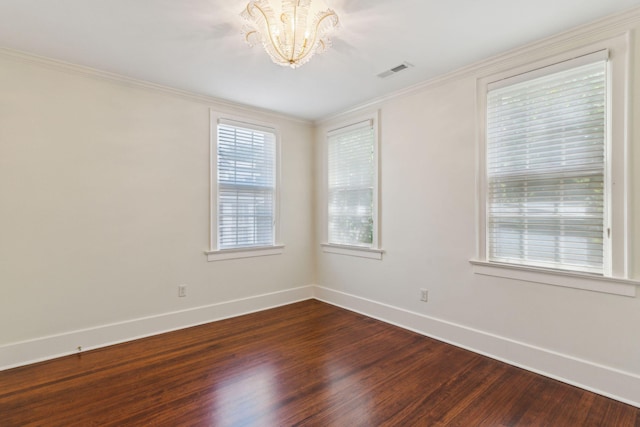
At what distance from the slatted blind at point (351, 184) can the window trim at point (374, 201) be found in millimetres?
49

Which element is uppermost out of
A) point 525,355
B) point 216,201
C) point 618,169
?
point 618,169

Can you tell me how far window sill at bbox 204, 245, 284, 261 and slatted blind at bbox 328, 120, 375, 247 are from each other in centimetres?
77

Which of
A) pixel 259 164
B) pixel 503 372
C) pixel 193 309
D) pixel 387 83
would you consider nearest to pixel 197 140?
pixel 259 164

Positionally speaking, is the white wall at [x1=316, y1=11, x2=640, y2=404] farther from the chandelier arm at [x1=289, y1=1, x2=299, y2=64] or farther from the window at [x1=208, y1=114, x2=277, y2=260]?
the chandelier arm at [x1=289, y1=1, x2=299, y2=64]

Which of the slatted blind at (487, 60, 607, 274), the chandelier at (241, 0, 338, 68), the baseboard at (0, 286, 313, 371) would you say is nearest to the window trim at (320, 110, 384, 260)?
the baseboard at (0, 286, 313, 371)

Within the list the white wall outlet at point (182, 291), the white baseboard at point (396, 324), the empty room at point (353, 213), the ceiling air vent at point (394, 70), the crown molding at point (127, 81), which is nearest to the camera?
the empty room at point (353, 213)

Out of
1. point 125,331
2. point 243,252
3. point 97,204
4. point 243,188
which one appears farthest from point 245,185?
point 125,331

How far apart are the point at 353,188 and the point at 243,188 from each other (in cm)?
138

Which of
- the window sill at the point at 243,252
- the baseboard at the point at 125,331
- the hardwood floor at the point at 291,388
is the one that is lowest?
the hardwood floor at the point at 291,388

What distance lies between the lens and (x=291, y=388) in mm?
2207

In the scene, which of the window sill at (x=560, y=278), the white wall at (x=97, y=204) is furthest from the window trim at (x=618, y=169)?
the white wall at (x=97, y=204)

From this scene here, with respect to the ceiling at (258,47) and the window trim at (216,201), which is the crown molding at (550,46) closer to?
the ceiling at (258,47)

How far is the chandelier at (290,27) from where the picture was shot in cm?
190

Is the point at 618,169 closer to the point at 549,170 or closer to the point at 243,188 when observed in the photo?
the point at 549,170
